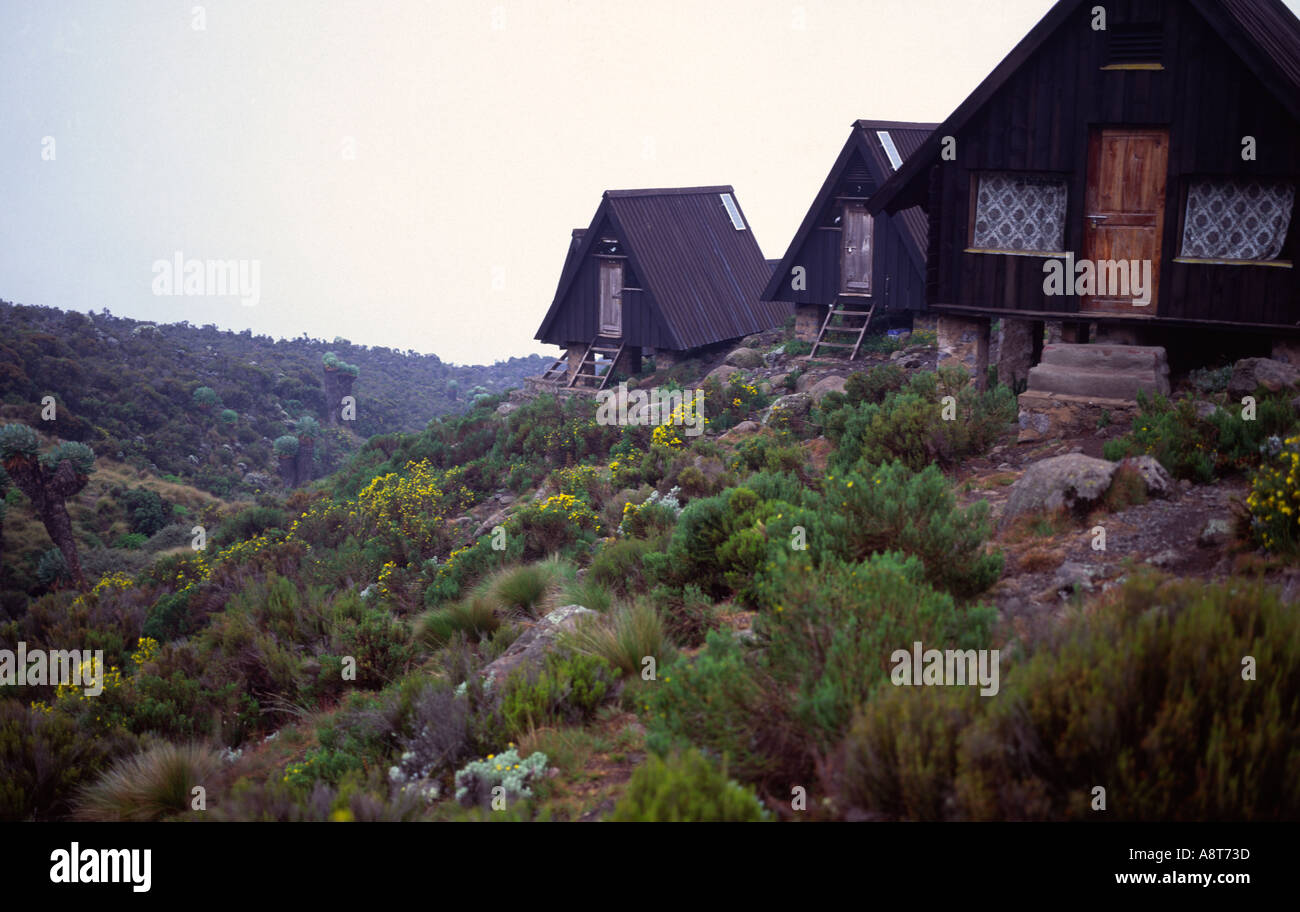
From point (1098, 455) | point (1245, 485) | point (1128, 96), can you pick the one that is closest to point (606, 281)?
point (1128, 96)

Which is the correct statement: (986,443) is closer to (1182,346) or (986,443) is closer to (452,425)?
(1182,346)

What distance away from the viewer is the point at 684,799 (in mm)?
3910

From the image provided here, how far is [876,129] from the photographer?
24.7 m

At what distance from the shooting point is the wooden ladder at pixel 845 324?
24703mm

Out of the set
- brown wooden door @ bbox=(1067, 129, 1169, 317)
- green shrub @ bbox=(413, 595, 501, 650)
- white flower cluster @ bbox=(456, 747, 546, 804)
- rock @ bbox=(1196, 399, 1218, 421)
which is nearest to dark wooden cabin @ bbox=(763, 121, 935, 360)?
brown wooden door @ bbox=(1067, 129, 1169, 317)

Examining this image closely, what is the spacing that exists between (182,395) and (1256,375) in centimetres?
4900

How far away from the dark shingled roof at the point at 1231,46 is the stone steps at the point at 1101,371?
338cm

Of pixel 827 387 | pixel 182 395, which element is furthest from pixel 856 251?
pixel 182 395

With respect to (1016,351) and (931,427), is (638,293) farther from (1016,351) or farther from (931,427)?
(931,427)

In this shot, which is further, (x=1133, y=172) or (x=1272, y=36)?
(x=1133, y=172)

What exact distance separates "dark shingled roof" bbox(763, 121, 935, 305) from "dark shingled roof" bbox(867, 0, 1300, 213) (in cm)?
858

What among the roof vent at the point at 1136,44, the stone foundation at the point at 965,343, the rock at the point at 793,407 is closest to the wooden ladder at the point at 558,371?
the rock at the point at 793,407

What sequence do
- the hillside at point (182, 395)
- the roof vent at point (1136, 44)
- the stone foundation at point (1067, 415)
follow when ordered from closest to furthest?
1. the stone foundation at point (1067, 415)
2. the roof vent at point (1136, 44)
3. the hillside at point (182, 395)

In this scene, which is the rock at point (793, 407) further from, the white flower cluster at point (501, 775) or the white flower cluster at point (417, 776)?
the white flower cluster at point (501, 775)
